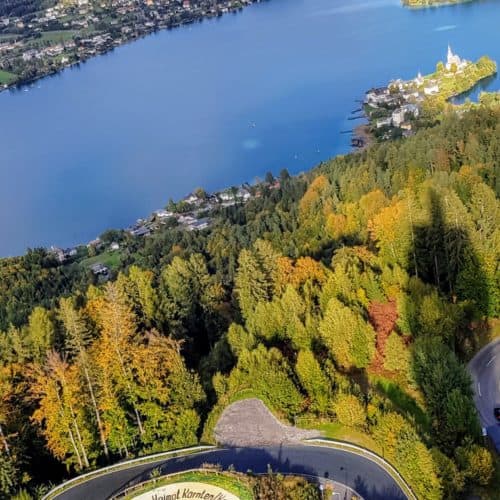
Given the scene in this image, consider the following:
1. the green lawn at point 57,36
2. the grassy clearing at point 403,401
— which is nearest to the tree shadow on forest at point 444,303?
the grassy clearing at point 403,401

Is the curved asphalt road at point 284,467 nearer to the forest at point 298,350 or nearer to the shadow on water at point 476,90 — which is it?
the forest at point 298,350

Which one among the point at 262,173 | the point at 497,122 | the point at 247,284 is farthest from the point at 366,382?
the point at 262,173

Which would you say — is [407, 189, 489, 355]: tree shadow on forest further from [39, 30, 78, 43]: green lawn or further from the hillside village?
[39, 30, 78, 43]: green lawn

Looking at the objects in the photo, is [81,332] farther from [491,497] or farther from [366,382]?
[491,497]

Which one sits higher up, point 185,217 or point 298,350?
point 298,350

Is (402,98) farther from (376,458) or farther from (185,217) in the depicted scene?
(376,458)

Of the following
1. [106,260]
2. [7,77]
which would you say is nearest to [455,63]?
[106,260]
